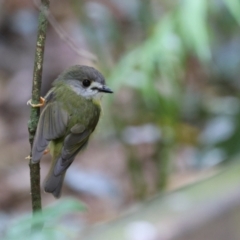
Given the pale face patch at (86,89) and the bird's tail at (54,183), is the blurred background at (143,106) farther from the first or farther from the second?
the bird's tail at (54,183)

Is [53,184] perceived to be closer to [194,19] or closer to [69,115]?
[69,115]

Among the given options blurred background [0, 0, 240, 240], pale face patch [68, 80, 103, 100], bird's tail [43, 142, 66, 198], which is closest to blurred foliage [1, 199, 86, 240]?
bird's tail [43, 142, 66, 198]

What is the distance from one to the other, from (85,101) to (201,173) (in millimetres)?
2387

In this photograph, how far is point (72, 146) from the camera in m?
1.84

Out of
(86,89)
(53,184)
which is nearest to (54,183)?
(53,184)

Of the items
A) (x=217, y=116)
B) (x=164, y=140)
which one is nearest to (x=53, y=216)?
(x=164, y=140)

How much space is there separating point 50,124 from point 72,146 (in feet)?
0.38

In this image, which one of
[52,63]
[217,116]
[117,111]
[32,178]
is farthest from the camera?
[52,63]

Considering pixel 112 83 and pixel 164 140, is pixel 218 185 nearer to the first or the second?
pixel 112 83

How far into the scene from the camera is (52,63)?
19.2 feet

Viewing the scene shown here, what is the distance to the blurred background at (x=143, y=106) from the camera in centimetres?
348

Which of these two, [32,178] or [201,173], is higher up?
[201,173]

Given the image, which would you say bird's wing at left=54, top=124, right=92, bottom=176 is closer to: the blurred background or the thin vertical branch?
the thin vertical branch

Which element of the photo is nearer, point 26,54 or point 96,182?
point 96,182
